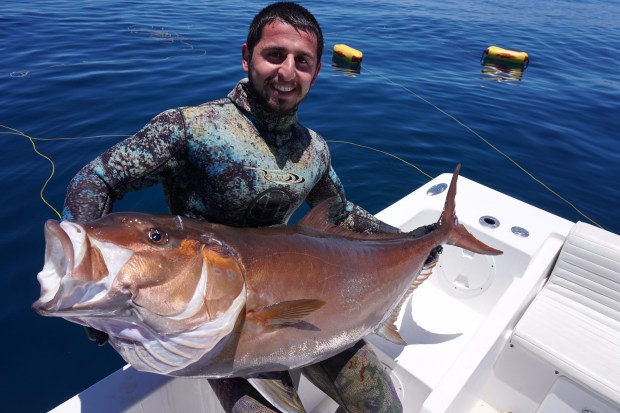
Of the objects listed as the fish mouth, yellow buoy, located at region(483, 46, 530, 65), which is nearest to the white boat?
the fish mouth

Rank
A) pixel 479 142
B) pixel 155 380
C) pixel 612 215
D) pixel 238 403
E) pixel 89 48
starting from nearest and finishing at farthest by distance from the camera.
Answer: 1. pixel 238 403
2. pixel 155 380
3. pixel 612 215
4. pixel 479 142
5. pixel 89 48

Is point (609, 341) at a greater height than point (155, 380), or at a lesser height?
lesser

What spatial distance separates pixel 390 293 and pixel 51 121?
7.31m

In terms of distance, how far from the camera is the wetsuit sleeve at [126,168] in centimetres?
172

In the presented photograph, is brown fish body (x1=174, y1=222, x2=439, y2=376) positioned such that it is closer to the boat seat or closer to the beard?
the beard

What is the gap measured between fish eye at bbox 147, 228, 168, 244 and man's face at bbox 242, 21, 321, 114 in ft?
3.18

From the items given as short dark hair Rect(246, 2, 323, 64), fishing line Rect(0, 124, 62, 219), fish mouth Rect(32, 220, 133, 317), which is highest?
short dark hair Rect(246, 2, 323, 64)

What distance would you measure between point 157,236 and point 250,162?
2.63 feet

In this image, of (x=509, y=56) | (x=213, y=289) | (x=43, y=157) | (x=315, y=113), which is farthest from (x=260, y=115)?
(x=509, y=56)

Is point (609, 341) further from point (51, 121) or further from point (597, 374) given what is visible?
point (51, 121)

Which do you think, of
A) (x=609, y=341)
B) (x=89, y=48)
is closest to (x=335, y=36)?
(x=89, y=48)

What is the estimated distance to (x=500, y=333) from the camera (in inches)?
104

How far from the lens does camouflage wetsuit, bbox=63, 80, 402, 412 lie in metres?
1.83

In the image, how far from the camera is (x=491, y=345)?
2.54 meters
